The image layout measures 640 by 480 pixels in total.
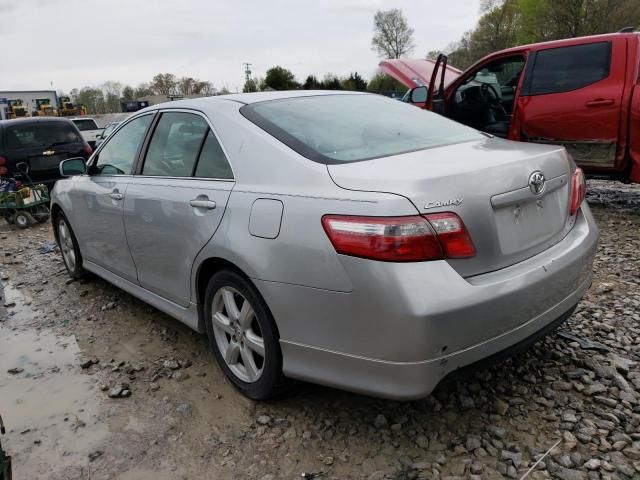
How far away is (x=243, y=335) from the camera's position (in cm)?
267

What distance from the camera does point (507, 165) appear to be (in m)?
2.27

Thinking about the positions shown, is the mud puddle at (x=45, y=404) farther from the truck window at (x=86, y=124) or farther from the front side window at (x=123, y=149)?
the truck window at (x=86, y=124)

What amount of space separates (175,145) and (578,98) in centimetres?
439

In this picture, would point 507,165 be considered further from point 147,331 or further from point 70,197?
point 70,197

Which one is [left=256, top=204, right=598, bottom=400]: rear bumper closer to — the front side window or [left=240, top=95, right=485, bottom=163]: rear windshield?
[left=240, top=95, right=485, bottom=163]: rear windshield

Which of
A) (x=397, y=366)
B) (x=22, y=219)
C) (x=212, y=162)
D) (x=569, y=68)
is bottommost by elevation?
(x=22, y=219)

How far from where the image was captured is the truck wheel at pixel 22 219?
8.05 m

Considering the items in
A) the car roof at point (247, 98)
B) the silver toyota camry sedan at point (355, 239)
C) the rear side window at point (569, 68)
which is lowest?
the silver toyota camry sedan at point (355, 239)

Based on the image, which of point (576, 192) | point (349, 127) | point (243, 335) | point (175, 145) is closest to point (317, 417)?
point (243, 335)

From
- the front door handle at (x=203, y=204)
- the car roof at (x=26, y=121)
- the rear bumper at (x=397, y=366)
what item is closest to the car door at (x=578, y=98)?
the rear bumper at (x=397, y=366)

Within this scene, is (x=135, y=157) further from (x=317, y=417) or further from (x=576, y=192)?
(x=576, y=192)

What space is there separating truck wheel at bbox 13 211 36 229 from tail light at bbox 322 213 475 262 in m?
7.49

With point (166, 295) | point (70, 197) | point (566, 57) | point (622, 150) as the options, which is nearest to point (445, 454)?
point (166, 295)

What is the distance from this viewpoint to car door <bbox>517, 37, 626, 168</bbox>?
5.45 metres
